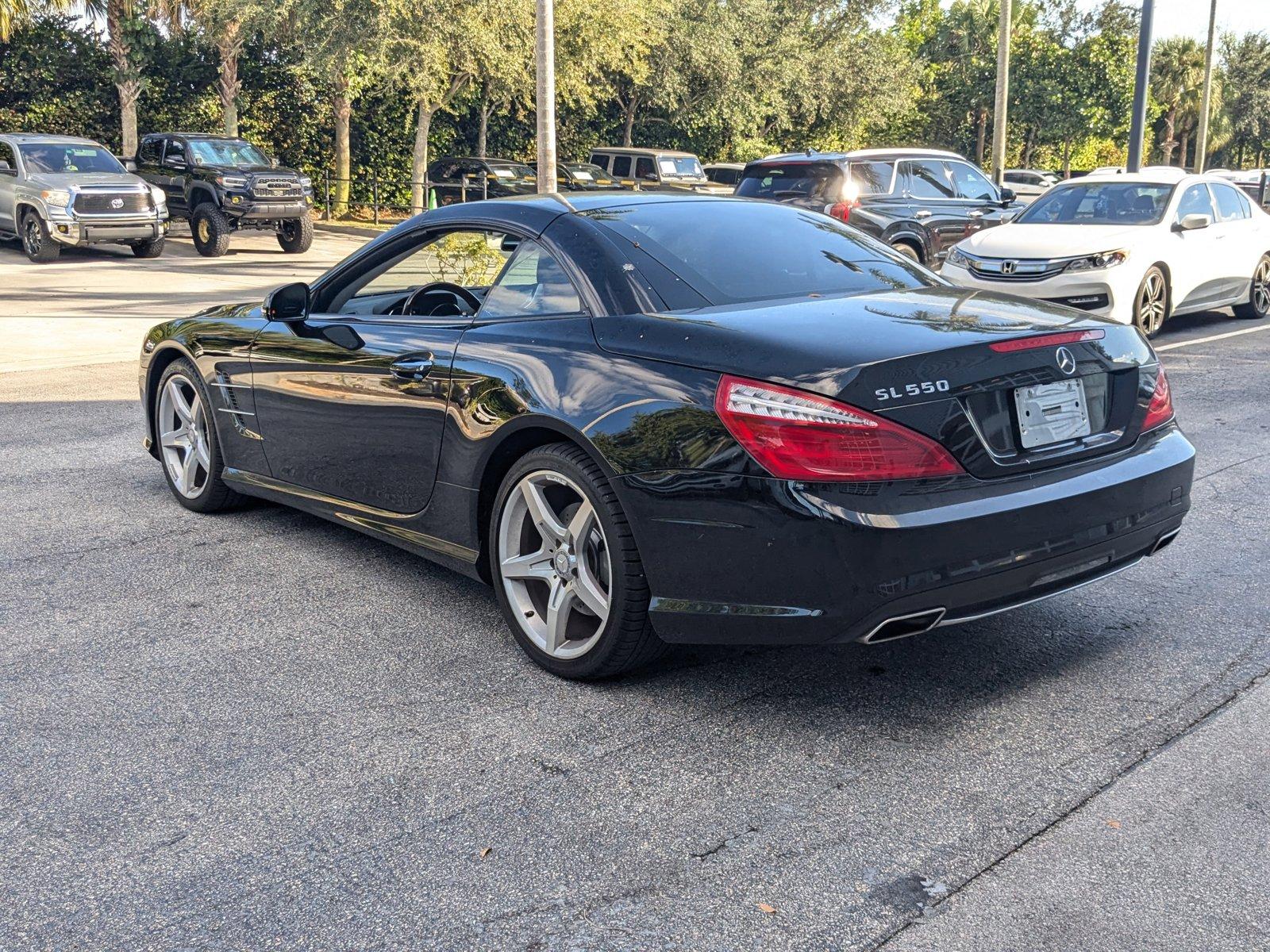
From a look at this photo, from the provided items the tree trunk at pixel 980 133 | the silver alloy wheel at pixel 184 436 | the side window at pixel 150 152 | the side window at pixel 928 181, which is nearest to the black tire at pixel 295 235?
the side window at pixel 150 152

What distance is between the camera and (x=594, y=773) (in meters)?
3.39

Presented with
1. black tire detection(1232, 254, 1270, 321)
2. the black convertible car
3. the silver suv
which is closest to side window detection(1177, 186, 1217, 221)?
black tire detection(1232, 254, 1270, 321)

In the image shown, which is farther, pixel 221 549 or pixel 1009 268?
pixel 1009 268

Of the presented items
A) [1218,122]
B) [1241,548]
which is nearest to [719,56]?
[1241,548]

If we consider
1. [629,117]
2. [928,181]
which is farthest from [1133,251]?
[629,117]

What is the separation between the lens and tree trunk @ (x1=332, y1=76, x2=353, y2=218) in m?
29.5

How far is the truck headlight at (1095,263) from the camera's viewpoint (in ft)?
37.3

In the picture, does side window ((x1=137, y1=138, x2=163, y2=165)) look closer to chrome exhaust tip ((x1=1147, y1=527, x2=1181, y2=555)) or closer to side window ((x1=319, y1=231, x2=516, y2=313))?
side window ((x1=319, y1=231, x2=516, y2=313))

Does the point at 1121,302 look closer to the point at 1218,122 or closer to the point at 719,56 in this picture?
the point at 719,56

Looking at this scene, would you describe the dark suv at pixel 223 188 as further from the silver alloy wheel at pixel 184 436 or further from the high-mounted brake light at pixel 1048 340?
the high-mounted brake light at pixel 1048 340

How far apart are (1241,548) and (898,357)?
8.66ft

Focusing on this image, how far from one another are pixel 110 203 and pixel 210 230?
1.85 meters

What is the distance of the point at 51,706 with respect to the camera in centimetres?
382

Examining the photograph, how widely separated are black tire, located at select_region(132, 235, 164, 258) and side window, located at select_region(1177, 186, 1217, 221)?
1515cm
